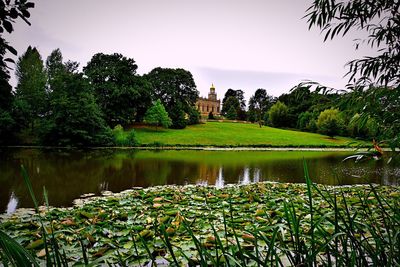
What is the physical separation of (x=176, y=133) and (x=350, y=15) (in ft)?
103

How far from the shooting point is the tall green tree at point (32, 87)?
25281 mm

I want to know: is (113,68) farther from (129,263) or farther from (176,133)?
(129,263)

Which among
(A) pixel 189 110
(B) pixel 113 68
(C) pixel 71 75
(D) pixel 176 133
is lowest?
(D) pixel 176 133

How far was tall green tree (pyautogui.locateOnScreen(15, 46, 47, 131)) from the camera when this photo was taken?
25.3 m

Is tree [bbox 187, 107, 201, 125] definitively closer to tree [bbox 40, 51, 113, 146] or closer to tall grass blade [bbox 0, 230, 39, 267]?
tree [bbox 40, 51, 113, 146]

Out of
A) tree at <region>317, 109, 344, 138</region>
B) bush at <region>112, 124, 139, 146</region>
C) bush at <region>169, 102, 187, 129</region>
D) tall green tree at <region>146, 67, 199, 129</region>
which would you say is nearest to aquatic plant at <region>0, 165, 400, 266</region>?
bush at <region>112, 124, 139, 146</region>

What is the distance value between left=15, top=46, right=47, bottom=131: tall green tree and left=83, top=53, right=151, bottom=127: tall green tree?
5.76m

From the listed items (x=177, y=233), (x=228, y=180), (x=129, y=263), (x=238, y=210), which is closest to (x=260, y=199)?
(x=238, y=210)

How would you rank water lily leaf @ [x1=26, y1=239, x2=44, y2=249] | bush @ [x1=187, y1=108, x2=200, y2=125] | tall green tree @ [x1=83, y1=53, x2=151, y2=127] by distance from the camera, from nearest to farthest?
water lily leaf @ [x1=26, y1=239, x2=44, y2=249] < tall green tree @ [x1=83, y1=53, x2=151, y2=127] < bush @ [x1=187, y1=108, x2=200, y2=125]

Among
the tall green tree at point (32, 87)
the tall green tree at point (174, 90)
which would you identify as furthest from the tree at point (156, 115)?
the tall green tree at point (32, 87)

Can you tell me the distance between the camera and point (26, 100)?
26.1 metres

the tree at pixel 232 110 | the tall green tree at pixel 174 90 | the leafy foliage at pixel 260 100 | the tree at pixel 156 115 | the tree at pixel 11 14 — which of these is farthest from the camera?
the leafy foliage at pixel 260 100

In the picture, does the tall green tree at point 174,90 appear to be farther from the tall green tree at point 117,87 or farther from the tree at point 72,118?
the tree at point 72,118

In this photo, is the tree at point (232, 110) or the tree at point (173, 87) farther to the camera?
the tree at point (232, 110)
